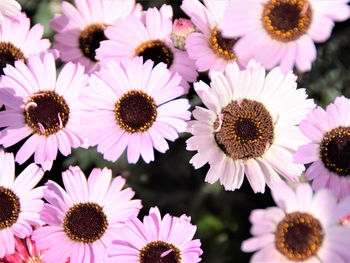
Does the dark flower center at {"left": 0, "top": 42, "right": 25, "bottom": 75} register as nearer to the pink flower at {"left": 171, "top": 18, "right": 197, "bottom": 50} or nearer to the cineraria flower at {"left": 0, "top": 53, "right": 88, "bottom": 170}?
the cineraria flower at {"left": 0, "top": 53, "right": 88, "bottom": 170}

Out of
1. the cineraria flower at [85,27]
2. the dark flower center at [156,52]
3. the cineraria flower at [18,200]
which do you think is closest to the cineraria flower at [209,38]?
the dark flower center at [156,52]

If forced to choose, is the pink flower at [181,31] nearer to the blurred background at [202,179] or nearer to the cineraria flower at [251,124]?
the cineraria flower at [251,124]

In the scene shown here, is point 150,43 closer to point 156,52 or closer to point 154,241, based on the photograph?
point 156,52

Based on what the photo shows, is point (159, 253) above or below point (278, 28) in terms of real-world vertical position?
below

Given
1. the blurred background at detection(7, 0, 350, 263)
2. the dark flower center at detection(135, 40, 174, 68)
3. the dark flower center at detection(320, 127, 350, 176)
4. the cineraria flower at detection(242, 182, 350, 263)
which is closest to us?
the cineraria flower at detection(242, 182, 350, 263)

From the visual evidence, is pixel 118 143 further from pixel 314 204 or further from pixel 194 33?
pixel 314 204

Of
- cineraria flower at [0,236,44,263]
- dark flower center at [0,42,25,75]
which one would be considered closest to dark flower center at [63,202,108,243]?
cineraria flower at [0,236,44,263]

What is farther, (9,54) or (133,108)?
(9,54)

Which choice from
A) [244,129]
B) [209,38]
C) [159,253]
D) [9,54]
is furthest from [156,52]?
[159,253]
